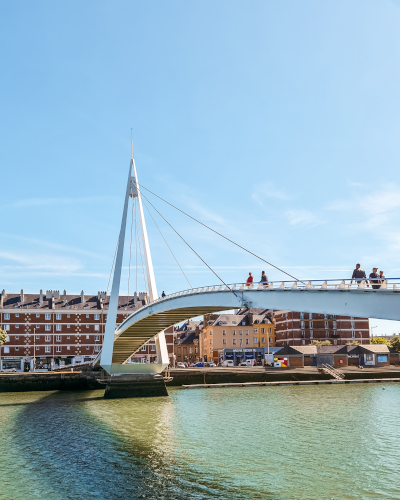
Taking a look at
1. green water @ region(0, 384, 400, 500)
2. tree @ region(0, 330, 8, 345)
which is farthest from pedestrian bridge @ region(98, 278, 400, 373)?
tree @ region(0, 330, 8, 345)

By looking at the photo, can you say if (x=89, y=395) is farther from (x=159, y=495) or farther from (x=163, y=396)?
(x=159, y=495)

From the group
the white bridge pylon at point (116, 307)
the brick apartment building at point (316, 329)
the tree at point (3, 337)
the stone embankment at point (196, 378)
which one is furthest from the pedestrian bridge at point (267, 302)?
the brick apartment building at point (316, 329)

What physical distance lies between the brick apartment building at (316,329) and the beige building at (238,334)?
2251mm

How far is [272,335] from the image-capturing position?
100 m

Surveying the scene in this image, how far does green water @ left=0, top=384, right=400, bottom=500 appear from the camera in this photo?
53.8ft

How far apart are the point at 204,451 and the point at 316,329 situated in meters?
76.0

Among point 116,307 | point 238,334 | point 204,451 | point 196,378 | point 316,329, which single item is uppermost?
point 116,307

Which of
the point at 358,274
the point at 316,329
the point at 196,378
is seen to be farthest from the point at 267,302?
the point at 316,329

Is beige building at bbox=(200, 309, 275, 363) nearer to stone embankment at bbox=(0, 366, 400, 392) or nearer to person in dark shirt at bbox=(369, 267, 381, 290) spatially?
stone embankment at bbox=(0, 366, 400, 392)

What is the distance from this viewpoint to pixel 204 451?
21.8m

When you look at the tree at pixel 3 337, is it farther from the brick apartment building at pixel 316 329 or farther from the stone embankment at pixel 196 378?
the brick apartment building at pixel 316 329

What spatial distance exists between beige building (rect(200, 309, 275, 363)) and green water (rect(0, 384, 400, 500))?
59.6m

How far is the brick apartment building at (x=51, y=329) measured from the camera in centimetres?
7956

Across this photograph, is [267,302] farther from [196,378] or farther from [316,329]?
[316,329]
